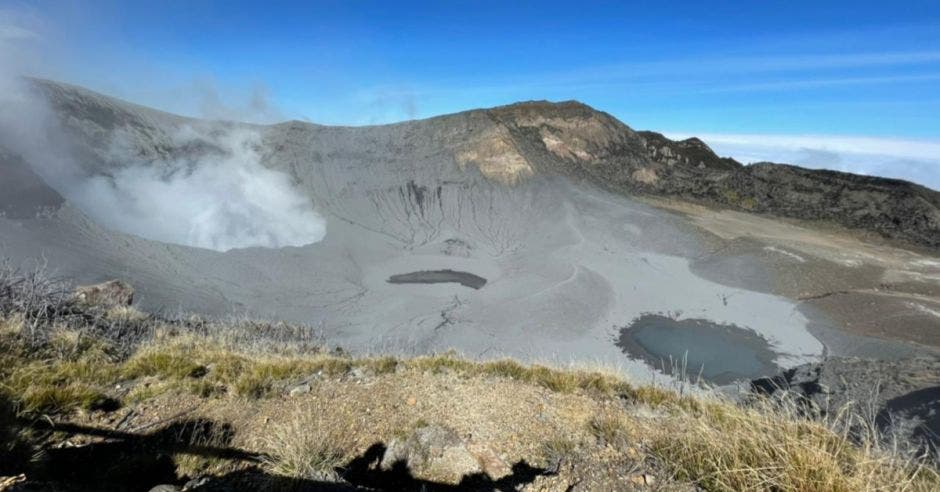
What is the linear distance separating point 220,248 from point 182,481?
1378 cm

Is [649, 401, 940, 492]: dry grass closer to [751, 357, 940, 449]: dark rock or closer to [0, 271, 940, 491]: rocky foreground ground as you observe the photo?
[0, 271, 940, 491]: rocky foreground ground

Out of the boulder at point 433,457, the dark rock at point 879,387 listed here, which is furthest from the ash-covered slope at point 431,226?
the boulder at point 433,457

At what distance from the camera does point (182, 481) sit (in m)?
2.56

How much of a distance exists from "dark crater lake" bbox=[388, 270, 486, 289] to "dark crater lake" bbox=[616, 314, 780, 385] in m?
5.03

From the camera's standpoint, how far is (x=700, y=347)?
1081cm

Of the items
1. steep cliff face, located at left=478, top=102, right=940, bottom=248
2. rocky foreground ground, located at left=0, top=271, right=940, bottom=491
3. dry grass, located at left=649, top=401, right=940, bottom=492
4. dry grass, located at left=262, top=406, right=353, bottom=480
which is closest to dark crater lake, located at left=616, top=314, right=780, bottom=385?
rocky foreground ground, located at left=0, top=271, right=940, bottom=491

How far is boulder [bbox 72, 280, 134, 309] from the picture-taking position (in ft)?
24.6

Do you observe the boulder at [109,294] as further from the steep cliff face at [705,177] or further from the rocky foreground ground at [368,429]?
the steep cliff face at [705,177]

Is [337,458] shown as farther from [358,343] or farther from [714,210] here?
[714,210]

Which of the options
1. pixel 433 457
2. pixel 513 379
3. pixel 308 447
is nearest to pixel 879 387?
pixel 513 379

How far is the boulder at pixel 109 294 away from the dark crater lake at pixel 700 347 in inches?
389

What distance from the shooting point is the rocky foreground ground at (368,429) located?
8.25 ft

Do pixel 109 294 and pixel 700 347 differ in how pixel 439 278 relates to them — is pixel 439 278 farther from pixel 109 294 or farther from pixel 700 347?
pixel 109 294

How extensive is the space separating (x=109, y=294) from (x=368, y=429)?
7.60 metres
